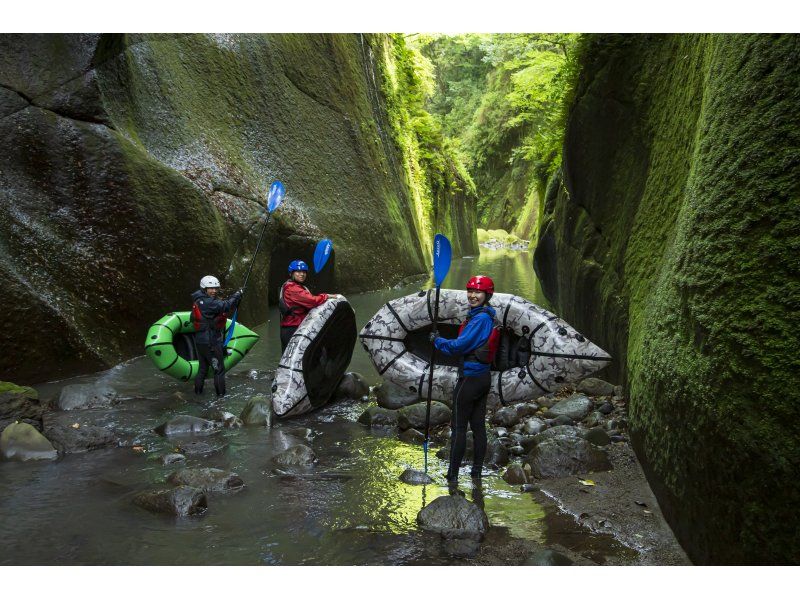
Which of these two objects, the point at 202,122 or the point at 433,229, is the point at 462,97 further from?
the point at 202,122

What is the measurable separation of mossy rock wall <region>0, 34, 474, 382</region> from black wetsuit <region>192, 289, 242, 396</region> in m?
1.71

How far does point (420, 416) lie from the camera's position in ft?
24.3

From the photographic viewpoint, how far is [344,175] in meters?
18.8

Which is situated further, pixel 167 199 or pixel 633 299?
pixel 167 199

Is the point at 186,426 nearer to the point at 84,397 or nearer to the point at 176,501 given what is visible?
the point at 84,397

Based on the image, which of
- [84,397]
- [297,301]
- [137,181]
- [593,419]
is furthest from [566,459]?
[137,181]

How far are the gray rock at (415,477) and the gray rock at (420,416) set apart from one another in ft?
4.66

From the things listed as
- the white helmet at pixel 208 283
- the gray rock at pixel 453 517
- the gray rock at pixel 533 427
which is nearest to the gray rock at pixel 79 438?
the white helmet at pixel 208 283

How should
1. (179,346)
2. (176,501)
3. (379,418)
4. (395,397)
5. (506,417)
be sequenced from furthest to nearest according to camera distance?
(179,346) → (395,397) → (379,418) → (506,417) → (176,501)

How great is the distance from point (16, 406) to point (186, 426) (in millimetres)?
1638

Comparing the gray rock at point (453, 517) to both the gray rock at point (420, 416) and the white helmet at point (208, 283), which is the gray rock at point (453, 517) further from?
the white helmet at point (208, 283)

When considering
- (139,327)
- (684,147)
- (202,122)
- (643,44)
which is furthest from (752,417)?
(202,122)

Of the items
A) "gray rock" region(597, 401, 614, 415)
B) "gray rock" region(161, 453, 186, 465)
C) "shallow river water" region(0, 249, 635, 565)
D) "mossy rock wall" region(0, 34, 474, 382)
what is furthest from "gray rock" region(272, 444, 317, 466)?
"mossy rock wall" region(0, 34, 474, 382)

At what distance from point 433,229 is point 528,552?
27.2 meters
